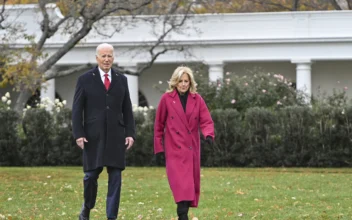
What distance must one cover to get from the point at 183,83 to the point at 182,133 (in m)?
0.53

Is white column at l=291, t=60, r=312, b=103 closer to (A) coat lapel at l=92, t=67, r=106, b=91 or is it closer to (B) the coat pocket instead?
(A) coat lapel at l=92, t=67, r=106, b=91

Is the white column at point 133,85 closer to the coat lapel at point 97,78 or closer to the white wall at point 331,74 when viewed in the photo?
the white wall at point 331,74

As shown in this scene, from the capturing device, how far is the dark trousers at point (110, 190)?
33.4 ft

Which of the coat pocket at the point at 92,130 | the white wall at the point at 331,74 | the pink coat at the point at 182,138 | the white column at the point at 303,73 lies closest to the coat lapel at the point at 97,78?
the coat pocket at the point at 92,130

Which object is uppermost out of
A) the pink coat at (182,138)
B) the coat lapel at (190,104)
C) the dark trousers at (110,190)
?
the coat lapel at (190,104)

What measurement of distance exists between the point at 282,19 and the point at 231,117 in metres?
15.4

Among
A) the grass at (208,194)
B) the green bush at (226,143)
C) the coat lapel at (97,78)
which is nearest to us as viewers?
the coat lapel at (97,78)

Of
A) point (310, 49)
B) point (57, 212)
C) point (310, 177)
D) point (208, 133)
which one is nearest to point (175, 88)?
point (208, 133)

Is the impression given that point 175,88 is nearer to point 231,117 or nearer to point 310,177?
point 310,177

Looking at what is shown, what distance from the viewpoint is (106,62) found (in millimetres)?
10258

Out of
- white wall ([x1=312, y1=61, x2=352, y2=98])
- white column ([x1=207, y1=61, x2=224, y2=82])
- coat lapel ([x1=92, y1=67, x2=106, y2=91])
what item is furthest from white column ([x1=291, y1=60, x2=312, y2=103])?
coat lapel ([x1=92, y1=67, x2=106, y2=91])

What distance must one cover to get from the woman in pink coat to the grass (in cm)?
139

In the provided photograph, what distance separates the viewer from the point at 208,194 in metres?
15.3

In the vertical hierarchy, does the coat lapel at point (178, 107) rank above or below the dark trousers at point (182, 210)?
above
